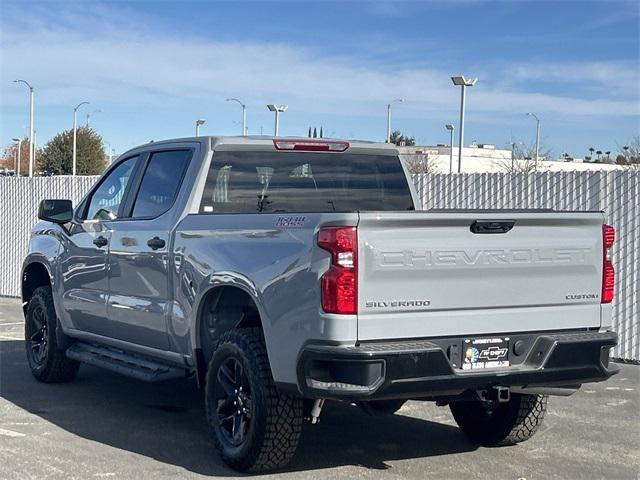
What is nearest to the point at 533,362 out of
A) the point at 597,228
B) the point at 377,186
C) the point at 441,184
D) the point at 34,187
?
the point at 597,228

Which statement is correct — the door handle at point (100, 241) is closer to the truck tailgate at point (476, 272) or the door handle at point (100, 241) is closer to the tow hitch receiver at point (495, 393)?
the truck tailgate at point (476, 272)

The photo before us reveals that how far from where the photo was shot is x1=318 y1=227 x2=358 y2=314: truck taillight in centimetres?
497

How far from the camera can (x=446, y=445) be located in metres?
6.64

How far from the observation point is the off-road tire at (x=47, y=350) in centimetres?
847

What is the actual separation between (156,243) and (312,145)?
1.41 m

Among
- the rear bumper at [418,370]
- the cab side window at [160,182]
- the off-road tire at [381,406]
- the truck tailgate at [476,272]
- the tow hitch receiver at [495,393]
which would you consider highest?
the cab side window at [160,182]

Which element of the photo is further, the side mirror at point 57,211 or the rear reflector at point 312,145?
the side mirror at point 57,211

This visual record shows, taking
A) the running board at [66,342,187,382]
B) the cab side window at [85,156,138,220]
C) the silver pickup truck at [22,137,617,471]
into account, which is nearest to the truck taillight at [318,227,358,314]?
the silver pickup truck at [22,137,617,471]

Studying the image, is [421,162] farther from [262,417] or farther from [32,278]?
Result: [262,417]

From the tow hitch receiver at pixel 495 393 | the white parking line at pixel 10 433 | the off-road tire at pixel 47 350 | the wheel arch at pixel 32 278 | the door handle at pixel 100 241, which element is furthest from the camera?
the wheel arch at pixel 32 278

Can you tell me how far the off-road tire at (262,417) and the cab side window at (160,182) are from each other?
5.20ft

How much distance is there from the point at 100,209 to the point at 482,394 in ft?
12.9

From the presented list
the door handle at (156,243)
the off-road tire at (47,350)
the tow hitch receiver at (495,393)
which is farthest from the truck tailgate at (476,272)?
the off-road tire at (47,350)

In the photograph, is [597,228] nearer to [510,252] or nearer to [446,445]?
[510,252]
